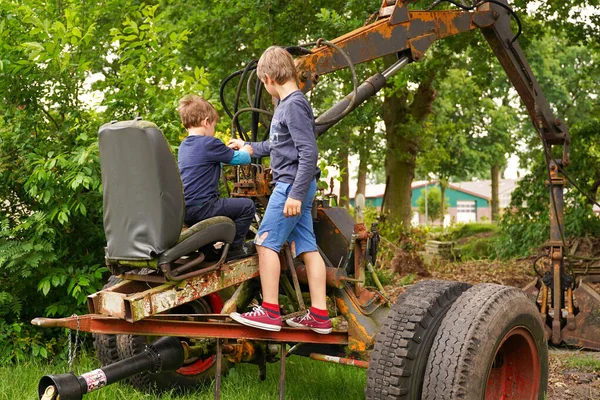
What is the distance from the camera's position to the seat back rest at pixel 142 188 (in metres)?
3.61

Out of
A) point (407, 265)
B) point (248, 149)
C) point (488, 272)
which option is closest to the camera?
point (248, 149)

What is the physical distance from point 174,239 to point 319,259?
0.93m

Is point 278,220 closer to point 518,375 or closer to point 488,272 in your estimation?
point 518,375

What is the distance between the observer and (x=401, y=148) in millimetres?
15680

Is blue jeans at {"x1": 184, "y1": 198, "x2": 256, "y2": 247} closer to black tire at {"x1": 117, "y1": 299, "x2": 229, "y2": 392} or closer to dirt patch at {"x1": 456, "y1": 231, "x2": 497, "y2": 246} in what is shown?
black tire at {"x1": 117, "y1": 299, "x2": 229, "y2": 392}

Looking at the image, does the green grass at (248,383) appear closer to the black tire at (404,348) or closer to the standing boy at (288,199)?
the standing boy at (288,199)

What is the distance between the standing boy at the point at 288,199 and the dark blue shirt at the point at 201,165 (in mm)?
306

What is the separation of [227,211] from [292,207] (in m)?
0.47

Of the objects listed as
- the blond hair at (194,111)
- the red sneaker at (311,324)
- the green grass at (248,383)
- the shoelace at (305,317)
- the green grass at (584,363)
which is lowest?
the green grass at (584,363)

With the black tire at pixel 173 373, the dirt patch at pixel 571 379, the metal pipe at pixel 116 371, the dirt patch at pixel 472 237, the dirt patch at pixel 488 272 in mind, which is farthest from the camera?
the dirt patch at pixel 472 237

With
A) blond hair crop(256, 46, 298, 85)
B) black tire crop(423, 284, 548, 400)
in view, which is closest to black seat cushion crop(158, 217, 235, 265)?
blond hair crop(256, 46, 298, 85)

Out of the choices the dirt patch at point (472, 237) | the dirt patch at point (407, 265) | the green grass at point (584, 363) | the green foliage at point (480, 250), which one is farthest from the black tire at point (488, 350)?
the dirt patch at point (472, 237)

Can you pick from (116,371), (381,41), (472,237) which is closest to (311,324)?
(116,371)

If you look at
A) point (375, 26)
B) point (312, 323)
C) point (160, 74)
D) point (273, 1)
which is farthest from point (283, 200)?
point (273, 1)
